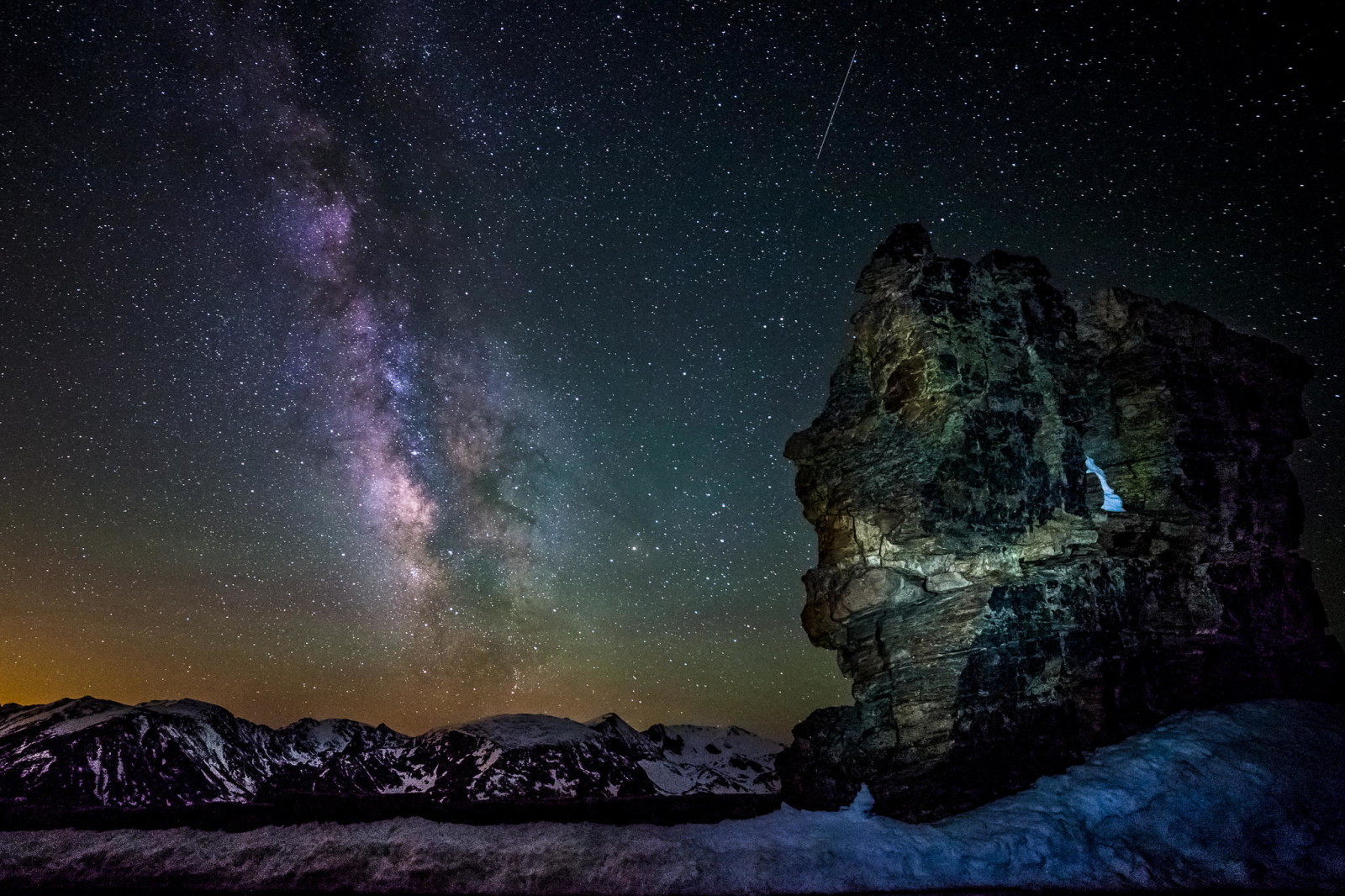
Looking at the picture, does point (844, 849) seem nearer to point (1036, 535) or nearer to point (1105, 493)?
point (1036, 535)

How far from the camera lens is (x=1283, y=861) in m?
10.2

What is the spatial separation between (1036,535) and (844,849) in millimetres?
9496

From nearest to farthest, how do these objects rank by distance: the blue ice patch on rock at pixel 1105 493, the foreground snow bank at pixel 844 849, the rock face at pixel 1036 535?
the foreground snow bank at pixel 844 849 → the rock face at pixel 1036 535 → the blue ice patch on rock at pixel 1105 493

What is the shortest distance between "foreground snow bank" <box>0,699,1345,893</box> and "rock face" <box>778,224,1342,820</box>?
1838mm

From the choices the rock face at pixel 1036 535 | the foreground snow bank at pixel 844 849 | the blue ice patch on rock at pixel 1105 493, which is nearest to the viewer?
the foreground snow bank at pixel 844 849

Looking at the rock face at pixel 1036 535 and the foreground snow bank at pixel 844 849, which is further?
the rock face at pixel 1036 535

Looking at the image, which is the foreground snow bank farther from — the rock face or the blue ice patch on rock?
the blue ice patch on rock

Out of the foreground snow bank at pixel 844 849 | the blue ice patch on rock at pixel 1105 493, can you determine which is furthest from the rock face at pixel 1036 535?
the foreground snow bank at pixel 844 849

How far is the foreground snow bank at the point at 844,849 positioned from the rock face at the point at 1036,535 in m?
1.84

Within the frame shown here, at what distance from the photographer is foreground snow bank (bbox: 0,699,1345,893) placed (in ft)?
31.4

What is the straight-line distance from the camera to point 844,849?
35.5 ft

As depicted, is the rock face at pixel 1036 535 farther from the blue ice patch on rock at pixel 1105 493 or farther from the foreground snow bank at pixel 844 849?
the foreground snow bank at pixel 844 849

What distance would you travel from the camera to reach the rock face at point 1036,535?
1464 cm

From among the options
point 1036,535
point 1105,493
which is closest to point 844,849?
point 1036,535
